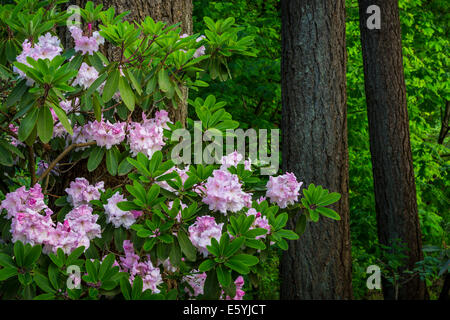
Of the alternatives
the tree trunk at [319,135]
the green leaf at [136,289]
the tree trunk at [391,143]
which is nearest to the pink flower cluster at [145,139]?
the green leaf at [136,289]

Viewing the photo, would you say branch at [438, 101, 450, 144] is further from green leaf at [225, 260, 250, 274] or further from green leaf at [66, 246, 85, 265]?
green leaf at [66, 246, 85, 265]

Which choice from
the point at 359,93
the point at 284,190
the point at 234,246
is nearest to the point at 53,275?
the point at 234,246

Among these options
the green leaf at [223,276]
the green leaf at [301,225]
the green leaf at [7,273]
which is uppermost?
the green leaf at [301,225]

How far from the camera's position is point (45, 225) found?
181 centimetres

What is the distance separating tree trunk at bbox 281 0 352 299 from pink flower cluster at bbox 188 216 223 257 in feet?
6.78

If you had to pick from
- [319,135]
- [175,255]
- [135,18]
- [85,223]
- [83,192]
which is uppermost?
[135,18]

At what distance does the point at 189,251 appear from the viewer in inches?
73.3

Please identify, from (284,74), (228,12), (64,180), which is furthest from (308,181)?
(228,12)

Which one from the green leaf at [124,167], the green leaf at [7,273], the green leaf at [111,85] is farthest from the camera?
the green leaf at [124,167]

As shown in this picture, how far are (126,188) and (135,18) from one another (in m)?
1.05

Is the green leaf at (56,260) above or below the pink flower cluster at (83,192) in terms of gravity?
below

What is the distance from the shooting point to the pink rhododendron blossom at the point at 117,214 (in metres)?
1.92

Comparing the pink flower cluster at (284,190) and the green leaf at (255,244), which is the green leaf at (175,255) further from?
the pink flower cluster at (284,190)

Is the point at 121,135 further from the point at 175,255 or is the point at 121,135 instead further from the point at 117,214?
the point at 175,255
